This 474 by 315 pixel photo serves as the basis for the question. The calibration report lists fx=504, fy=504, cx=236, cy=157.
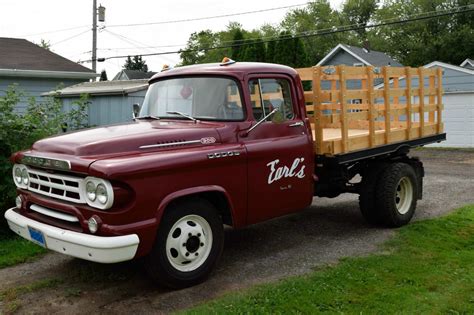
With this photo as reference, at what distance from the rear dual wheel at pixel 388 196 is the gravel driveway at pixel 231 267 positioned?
0.23m

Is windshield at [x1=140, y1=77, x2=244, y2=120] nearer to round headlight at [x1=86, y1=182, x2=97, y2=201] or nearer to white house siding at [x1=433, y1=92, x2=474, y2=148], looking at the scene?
round headlight at [x1=86, y1=182, x2=97, y2=201]

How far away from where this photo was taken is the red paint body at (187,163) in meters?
4.25

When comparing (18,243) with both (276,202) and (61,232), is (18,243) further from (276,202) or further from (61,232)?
(276,202)

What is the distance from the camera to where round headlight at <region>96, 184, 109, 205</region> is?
4.16 meters

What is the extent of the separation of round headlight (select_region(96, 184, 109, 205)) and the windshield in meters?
1.53

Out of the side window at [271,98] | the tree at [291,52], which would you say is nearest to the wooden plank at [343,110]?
the side window at [271,98]

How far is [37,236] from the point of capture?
15.2ft

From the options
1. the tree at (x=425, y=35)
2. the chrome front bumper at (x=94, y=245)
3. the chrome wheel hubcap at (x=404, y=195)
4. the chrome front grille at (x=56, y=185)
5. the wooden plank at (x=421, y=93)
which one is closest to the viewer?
the chrome front bumper at (x=94, y=245)

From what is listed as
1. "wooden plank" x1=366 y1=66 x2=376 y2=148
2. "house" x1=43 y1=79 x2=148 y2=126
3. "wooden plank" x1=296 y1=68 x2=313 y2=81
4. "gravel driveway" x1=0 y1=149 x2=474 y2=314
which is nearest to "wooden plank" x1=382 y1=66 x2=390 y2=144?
"wooden plank" x1=366 y1=66 x2=376 y2=148

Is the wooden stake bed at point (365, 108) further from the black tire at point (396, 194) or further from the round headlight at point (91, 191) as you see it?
the round headlight at point (91, 191)

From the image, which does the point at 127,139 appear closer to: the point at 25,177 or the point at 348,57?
the point at 25,177

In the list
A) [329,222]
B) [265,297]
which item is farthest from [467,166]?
[265,297]

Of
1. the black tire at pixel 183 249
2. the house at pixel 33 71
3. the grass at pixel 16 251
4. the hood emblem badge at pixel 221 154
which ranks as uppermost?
A: the house at pixel 33 71

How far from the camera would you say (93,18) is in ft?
83.4
